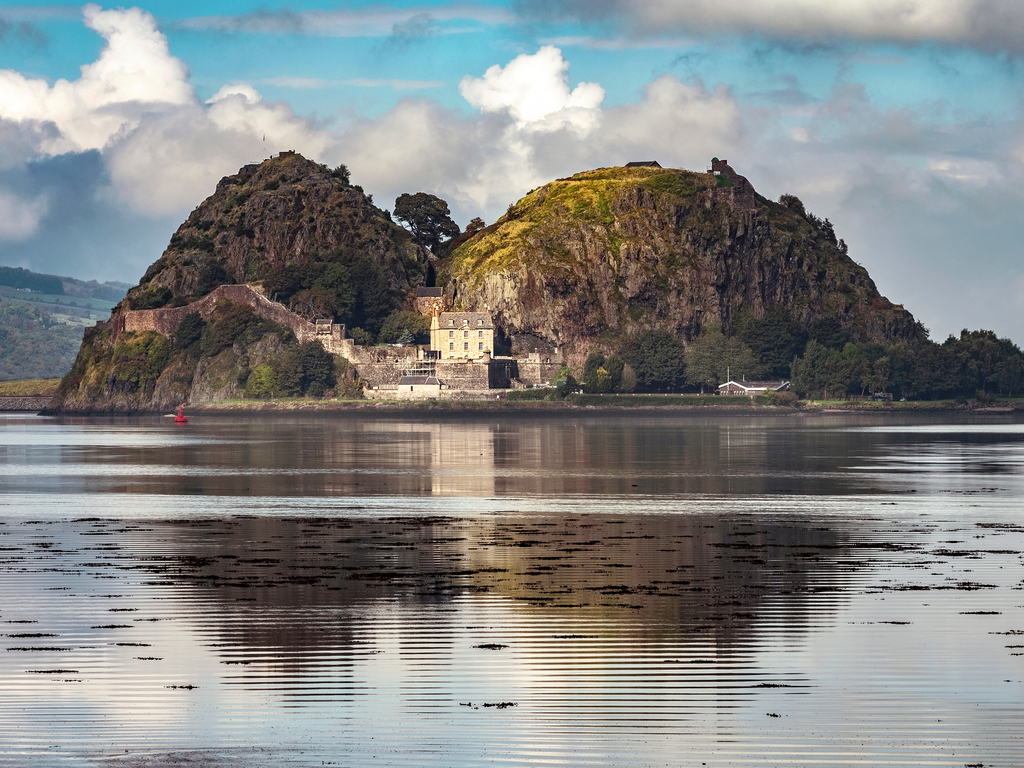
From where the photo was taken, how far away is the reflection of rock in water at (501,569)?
59.2 ft

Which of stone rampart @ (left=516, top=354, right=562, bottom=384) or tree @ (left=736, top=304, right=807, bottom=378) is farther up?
tree @ (left=736, top=304, right=807, bottom=378)

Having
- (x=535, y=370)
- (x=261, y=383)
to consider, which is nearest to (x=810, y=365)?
(x=535, y=370)

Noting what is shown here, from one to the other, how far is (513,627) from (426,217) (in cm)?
16239

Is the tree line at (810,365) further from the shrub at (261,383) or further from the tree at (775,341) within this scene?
the shrub at (261,383)

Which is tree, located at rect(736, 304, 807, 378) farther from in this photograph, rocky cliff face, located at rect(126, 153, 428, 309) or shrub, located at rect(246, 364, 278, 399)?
shrub, located at rect(246, 364, 278, 399)

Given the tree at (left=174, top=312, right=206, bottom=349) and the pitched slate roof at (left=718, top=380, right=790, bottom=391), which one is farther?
the tree at (left=174, top=312, right=206, bottom=349)

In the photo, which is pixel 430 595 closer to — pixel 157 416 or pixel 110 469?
pixel 110 469

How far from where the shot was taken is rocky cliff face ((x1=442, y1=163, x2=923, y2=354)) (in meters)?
154

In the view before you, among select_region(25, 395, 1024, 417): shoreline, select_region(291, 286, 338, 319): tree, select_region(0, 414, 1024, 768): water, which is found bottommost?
select_region(0, 414, 1024, 768): water

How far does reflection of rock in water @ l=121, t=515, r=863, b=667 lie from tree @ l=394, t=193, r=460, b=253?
147386mm

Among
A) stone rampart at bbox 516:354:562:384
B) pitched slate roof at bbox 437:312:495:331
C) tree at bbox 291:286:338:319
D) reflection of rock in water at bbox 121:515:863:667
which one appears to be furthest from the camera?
tree at bbox 291:286:338:319

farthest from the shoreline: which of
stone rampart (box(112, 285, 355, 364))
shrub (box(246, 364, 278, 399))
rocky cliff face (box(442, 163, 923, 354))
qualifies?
rocky cliff face (box(442, 163, 923, 354))

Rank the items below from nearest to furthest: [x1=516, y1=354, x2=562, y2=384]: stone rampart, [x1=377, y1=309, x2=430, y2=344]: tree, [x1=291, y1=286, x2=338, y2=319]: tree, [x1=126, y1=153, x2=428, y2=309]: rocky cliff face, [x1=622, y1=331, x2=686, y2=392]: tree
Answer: [x1=622, y1=331, x2=686, y2=392]: tree < [x1=516, y1=354, x2=562, y2=384]: stone rampart < [x1=377, y1=309, x2=430, y2=344]: tree < [x1=291, y1=286, x2=338, y2=319]: tree < [x1=126, y1=153, x2=428, y2=309]: rocky cliff face

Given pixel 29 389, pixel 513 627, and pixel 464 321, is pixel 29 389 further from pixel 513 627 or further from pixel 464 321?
pixel 513 627
